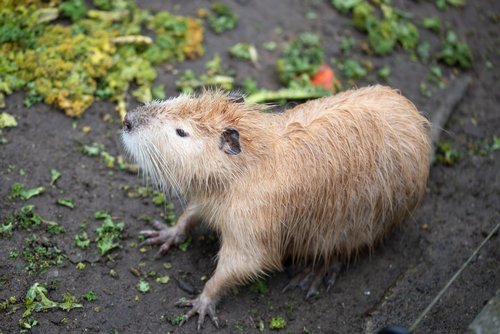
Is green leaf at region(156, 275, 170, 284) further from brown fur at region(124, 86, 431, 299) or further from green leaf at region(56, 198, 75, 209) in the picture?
green leaf at region(56, 198, 75, 209)

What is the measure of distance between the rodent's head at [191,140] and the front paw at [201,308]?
0.76 m

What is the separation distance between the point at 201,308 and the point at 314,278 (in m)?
0.86

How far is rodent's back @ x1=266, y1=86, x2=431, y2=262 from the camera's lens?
12.4 feet

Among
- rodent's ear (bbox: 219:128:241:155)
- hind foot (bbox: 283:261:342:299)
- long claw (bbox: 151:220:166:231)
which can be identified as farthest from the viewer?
long claw (bbox: 151:220:166:231)

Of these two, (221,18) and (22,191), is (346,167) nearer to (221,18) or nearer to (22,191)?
(22,191)

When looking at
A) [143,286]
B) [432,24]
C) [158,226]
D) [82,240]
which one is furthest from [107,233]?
[432,24]

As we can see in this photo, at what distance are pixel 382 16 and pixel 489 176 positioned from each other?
2.21m

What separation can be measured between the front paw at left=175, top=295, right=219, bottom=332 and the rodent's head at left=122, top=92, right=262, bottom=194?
76 cm

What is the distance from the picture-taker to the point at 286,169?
374 cm

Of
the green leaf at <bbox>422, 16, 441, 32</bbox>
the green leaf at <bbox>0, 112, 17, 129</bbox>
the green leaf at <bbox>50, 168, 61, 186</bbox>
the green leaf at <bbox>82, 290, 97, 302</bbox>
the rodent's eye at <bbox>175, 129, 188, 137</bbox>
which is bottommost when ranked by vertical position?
the green leaf at <bbox>82, 290, 97, 302</bbox>

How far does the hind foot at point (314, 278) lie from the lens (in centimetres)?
422

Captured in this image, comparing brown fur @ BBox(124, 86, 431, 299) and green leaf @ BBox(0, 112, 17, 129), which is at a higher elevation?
brown fur @ BBox(124, 86, 431, 299)

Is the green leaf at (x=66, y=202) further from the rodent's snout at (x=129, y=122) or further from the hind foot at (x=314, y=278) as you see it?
the hind foot at (x=314, y=278)

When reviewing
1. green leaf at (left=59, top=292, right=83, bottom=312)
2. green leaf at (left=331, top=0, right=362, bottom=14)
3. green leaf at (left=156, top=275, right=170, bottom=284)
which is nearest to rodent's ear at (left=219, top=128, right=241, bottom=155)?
green leaf at (left=156, top=275, right=170, bottom=284)
